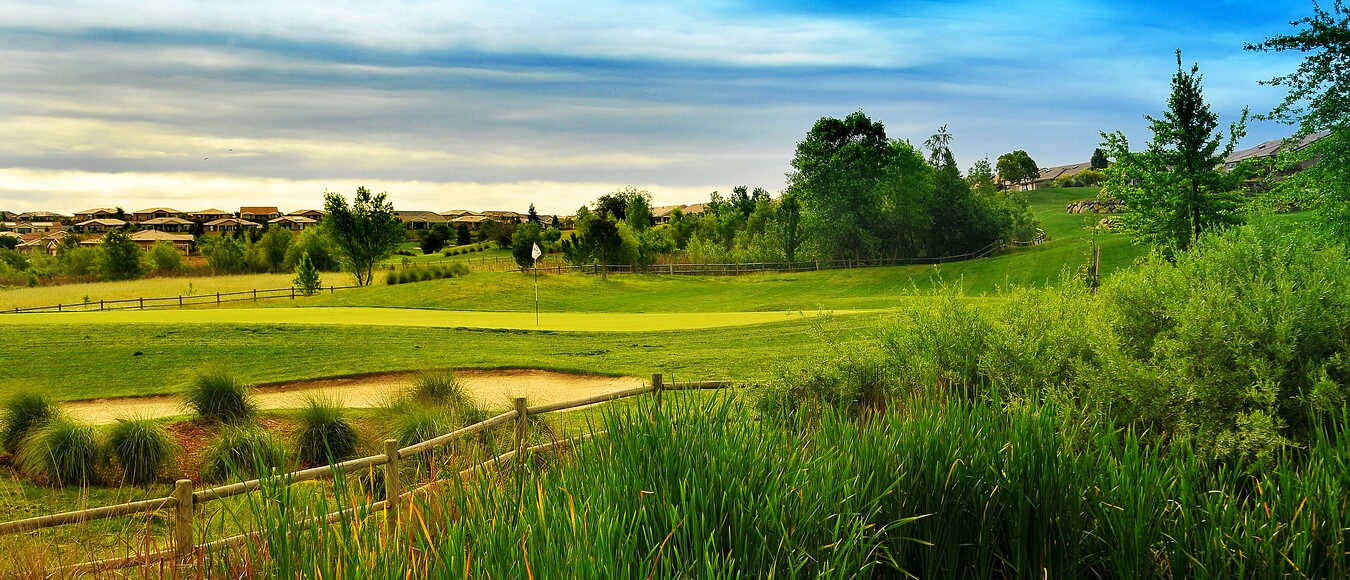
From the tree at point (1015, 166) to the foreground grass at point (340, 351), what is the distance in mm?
112736

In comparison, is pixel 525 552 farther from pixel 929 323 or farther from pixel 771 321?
pixel 771 321

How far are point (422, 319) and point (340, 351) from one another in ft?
34.2

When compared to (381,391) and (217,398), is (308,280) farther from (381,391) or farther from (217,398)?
(217,398)

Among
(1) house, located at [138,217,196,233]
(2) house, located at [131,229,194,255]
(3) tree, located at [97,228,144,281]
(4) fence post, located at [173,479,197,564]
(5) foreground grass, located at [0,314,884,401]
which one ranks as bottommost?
(5) foreground grass, located at [0,314,884,401]

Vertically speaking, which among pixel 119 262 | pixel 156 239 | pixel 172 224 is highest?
pixel 172 224

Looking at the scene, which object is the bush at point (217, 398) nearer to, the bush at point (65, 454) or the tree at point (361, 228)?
the bush at point (65, 454)

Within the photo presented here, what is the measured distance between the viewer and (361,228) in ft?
218

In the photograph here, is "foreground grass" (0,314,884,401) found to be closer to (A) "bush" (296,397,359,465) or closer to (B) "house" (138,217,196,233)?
(A) "bush" (296,397,359,465)

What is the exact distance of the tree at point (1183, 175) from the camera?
29.7 m

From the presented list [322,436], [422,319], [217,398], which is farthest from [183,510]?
[422,319]

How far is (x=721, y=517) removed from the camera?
12.0 feet

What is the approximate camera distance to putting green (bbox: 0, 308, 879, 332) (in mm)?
30477

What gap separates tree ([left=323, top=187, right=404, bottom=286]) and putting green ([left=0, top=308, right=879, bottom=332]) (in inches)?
1113

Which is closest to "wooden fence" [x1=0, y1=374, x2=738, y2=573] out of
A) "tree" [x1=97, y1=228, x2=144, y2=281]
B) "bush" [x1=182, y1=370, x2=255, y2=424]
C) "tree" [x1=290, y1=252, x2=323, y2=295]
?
"bush" [x1=182, y1=370, x2=255, y2=424]
